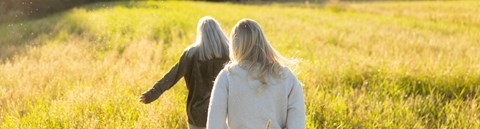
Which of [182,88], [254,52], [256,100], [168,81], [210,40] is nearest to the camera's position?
[254,52]

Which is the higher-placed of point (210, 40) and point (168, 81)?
point (210, 40)

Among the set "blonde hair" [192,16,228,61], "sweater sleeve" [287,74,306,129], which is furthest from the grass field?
"blonde hair" [192,16,228,61]

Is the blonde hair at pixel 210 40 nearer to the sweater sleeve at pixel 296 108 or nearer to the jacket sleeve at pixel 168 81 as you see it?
the jacket sleeve at pixel 168 81

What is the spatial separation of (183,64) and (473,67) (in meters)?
5.02

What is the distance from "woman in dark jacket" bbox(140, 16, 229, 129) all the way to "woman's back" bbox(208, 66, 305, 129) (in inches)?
34.3

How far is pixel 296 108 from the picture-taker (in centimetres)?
280

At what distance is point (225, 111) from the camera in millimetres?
2768

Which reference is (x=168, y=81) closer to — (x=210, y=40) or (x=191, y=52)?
(x=191, y=52)

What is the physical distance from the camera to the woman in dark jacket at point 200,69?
142 inches

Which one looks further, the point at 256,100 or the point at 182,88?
the point at 182,88

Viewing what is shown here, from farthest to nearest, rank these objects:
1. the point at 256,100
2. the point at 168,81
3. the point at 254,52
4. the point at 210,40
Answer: the point at 168,81 < the point at 210,40 < the point at 256,100 < the point at 254,52

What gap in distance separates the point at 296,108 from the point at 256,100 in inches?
9.1

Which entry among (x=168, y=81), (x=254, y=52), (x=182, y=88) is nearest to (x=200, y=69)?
(x=168, y=81)

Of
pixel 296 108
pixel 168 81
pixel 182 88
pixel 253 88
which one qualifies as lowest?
pixel 182 88
